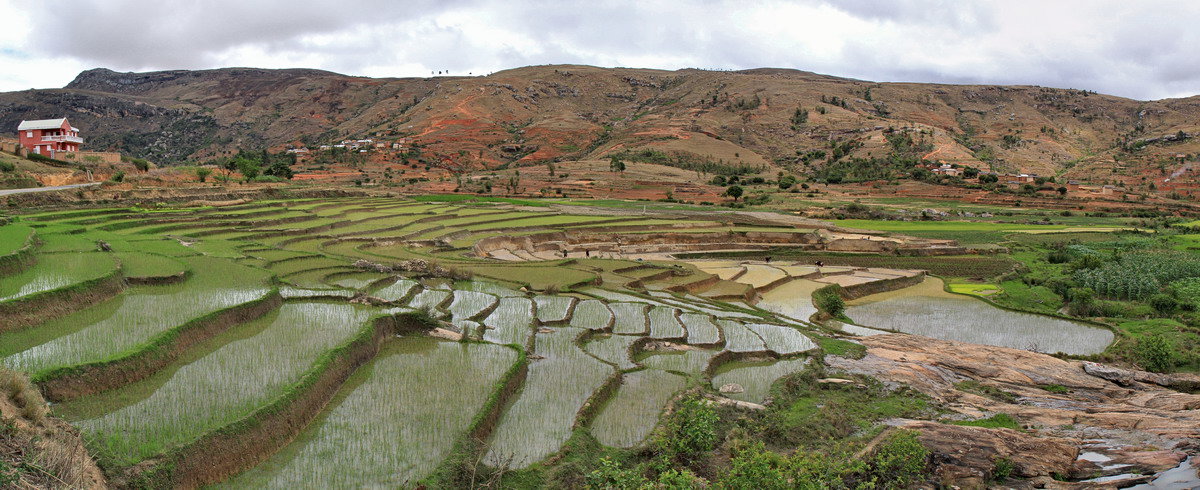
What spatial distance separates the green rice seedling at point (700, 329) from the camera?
52.5 feet

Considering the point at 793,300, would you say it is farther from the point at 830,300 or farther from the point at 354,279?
the point at 354,279

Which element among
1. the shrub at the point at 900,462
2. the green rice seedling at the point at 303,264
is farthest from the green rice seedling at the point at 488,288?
the shrub at the point at 900,462

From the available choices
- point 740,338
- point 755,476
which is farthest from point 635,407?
point 740,338

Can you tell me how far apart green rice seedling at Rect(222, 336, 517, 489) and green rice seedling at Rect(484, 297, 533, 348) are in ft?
4.74

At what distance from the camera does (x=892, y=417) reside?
39.3 ft

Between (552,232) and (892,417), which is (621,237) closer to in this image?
(552,232)

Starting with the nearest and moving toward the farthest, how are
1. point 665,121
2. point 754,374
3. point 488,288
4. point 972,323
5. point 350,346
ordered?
point 350,346 < point 754,374 < point 488,288 < point 972,323 < point 665,121

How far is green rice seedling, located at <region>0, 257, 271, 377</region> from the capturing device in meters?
9.96

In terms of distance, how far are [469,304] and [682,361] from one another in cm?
647

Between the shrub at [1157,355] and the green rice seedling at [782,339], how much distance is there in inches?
322

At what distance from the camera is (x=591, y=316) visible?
17641 mm

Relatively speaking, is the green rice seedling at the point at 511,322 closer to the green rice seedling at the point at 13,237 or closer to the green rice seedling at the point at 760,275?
the green rice seedling at the point at 13,237

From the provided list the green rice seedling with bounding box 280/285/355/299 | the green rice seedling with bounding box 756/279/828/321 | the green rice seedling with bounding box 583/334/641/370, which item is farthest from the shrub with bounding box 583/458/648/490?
the green rice seedling with bounding box 756/279/828/321

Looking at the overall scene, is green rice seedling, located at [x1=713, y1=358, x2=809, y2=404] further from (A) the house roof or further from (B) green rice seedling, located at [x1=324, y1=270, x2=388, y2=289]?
(A) the house roof
